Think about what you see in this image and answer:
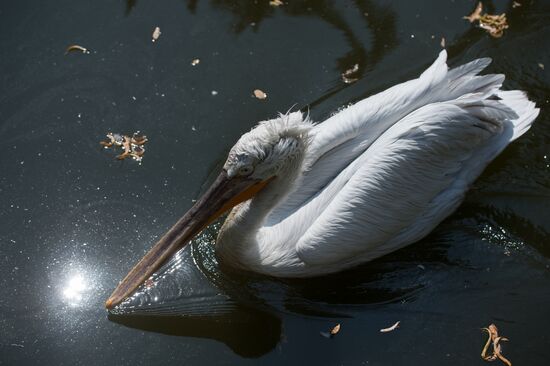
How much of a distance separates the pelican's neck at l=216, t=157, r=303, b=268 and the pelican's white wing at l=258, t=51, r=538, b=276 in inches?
3.5

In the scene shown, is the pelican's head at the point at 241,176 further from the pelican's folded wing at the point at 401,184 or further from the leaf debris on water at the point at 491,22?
the leaf debris on water at the point at 491,22

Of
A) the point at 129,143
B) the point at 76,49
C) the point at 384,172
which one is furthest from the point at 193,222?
the point at 76,49

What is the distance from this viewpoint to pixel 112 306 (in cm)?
469

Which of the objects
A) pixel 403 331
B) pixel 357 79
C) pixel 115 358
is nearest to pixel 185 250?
pixel 115 358

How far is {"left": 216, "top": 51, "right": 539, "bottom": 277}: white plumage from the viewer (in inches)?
180

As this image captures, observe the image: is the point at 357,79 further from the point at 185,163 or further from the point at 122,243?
the point at 122,243

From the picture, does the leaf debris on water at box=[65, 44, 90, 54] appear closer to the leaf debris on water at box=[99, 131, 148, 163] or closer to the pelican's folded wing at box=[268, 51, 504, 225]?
the leaf debris on water at box=[99, 131, 148, 163]

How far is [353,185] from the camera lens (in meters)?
4.60

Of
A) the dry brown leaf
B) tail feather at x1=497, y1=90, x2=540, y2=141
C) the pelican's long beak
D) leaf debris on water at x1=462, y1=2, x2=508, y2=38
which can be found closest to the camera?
the pelican's long beak

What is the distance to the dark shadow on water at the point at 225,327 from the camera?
4.71m

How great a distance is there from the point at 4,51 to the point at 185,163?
6.55ft

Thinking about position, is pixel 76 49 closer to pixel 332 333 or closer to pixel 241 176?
pixel 241 176

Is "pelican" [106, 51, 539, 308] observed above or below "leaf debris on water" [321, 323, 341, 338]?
above

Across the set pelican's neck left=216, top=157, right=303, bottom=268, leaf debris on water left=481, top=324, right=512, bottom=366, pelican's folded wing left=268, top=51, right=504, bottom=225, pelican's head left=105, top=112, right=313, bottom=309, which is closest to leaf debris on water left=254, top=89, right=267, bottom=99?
pelican's folded wing left=268, top=51, right=504, bottom=225
